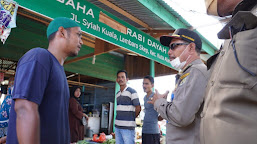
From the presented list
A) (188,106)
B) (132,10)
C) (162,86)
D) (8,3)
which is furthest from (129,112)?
(162,86)

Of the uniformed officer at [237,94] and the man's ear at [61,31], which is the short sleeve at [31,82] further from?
the uniformed officer at [237,94]

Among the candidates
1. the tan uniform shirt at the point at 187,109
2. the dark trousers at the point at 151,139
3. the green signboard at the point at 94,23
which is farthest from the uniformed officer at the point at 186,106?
the dark trousers at the point at 151,139

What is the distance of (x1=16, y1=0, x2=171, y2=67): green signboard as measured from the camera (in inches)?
108

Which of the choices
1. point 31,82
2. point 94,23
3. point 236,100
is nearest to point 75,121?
point 94,23

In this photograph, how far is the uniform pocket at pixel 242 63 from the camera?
688 millimetres

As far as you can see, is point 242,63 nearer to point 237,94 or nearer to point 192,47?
point 237,94

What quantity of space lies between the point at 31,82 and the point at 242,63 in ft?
3.62

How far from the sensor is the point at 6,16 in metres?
2.42

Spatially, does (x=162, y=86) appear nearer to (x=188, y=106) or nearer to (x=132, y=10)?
(x=132, y=10)

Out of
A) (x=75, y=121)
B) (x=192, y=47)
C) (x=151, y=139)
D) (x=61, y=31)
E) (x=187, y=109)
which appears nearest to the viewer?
(x=61, y=31)

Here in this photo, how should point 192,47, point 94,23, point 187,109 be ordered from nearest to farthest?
point 187,109, point 192,47, point 94,23

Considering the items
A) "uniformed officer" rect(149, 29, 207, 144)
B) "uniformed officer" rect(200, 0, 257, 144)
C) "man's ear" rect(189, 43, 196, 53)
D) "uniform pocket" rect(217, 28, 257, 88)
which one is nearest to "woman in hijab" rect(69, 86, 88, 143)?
"uniformed officer" rect(149, 29, 207, 144)

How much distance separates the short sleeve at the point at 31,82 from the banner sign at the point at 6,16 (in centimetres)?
152

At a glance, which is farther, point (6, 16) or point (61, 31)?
point (6, 16)
